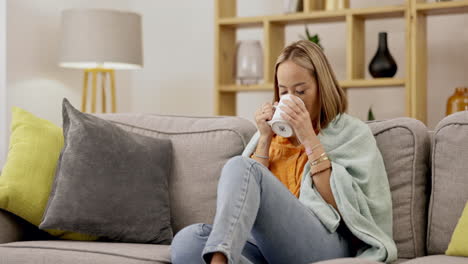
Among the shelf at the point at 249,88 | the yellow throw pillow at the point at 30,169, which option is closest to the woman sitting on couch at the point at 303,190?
the yellow throw pillow at the point at 30,169

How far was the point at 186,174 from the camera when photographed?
95.1 inches

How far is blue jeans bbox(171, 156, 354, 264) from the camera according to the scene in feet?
5.72

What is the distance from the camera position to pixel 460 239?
1.92m

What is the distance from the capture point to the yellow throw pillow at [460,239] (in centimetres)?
191

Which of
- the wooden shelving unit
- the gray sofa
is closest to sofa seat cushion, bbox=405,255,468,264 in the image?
the gray sofa

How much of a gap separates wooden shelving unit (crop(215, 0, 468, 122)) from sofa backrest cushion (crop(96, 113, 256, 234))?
4.31 ft

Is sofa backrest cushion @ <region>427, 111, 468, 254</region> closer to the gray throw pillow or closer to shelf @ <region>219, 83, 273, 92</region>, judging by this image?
the gray throw pillow

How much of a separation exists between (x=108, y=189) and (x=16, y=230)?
35 cm

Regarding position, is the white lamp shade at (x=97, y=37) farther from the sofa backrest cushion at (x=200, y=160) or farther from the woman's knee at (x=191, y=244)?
the woman's knee at (x=191, y=244)

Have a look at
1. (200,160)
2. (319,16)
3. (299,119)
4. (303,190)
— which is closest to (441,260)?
(303,190)

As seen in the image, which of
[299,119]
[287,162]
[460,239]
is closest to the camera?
[460,239]

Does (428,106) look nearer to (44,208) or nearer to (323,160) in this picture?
(323,160)

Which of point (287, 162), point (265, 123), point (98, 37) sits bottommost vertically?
point (287, 162)

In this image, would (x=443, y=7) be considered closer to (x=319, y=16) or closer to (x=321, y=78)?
(x=319, y=16)
